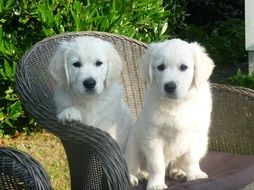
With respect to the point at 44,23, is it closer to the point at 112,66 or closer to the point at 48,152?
the point at 48,152

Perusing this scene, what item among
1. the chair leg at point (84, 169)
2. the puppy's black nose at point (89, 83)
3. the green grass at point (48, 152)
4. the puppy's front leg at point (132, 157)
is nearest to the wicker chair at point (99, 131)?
the chair leg at point (84, 169)

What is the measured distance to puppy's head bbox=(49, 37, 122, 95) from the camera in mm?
3496

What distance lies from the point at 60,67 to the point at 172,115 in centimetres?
70

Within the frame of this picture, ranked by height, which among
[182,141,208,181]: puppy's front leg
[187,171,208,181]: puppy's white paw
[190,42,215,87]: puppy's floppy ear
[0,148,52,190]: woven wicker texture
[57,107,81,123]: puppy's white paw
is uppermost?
[190,42,215,87]: puppy's floppy ear

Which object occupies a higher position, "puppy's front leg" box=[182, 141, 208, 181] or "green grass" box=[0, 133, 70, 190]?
"puppy's front leg" box=[182, 141, 208, 181]

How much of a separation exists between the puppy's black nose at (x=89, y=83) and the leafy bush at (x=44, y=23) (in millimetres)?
2274

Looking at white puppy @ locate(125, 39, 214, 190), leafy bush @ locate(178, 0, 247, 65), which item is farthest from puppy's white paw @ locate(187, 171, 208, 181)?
leafy bush @ locate(178, 0, 247, 65)

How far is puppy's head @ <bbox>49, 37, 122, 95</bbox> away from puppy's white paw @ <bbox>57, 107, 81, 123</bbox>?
13 cm

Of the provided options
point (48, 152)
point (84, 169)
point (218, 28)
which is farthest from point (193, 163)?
point (218, 28)

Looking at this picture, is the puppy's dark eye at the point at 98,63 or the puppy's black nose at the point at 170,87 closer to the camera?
the puppy's black nose at the point at 170,87

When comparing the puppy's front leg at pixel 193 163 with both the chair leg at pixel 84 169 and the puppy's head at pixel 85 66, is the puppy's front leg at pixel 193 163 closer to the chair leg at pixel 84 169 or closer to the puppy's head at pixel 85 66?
the chair leg at pixel 84 169

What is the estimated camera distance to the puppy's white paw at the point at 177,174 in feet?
11.8

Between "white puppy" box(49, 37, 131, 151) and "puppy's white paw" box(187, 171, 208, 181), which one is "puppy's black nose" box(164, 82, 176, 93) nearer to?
"white puppy" box(49, 37, 131, 151)

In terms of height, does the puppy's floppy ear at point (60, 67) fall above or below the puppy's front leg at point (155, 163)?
above
